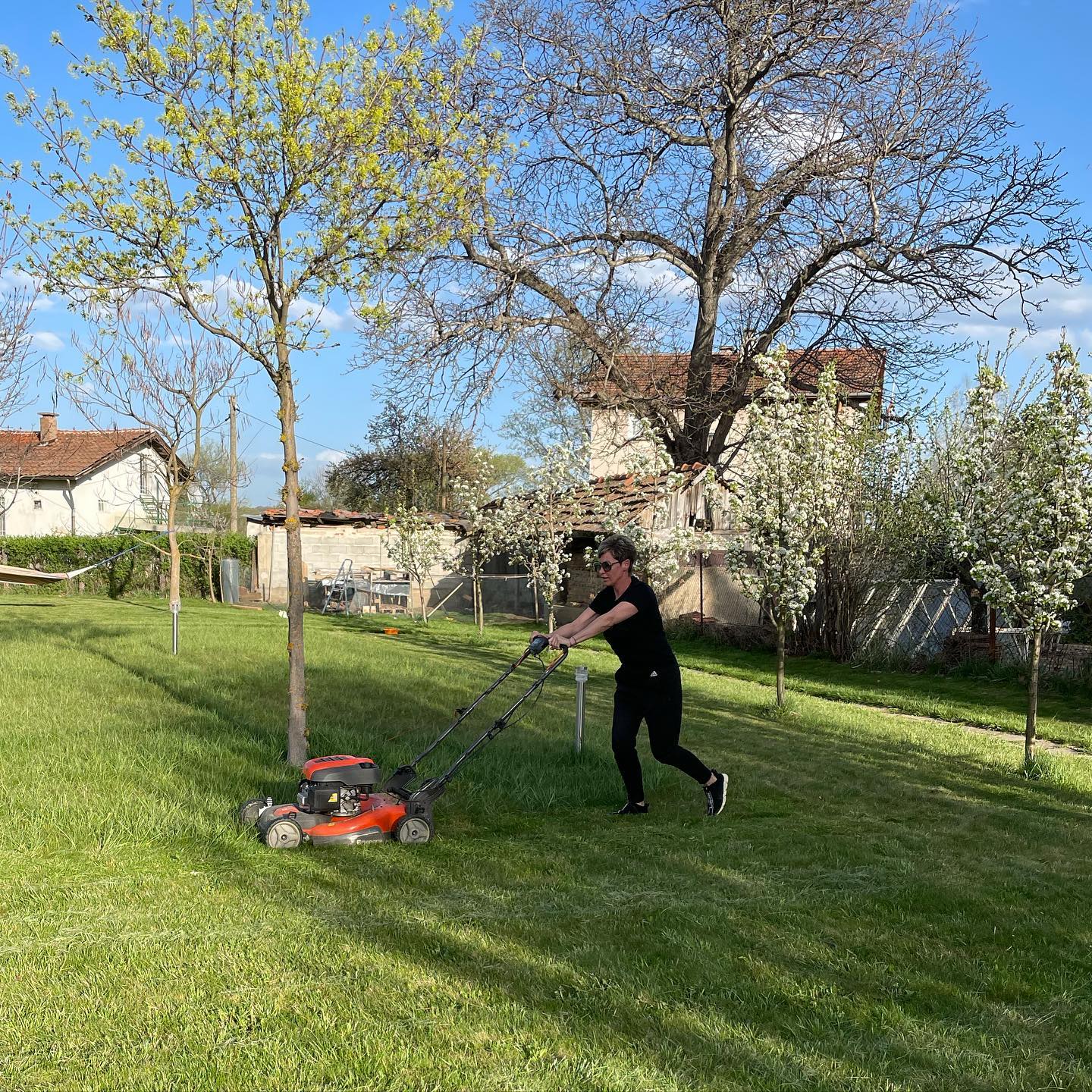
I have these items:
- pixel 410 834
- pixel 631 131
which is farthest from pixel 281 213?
pixel 631 131

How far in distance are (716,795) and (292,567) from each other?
3.37m

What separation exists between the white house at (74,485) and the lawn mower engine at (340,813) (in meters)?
41.7

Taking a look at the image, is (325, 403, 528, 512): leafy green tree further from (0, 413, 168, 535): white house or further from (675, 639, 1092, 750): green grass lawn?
(675, 639, 1092, 750): green grass lawn

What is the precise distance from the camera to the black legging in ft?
23.8

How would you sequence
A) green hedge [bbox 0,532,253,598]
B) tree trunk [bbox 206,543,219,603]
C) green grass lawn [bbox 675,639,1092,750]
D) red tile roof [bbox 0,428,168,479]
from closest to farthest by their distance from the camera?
green grass lawn [bbox 675,639,1092,750]
tree trunk [bbox 206,543,219,603]
green hedge [bbox 0,532,253,598]
red tile roof [bbox 0,428,168,479]

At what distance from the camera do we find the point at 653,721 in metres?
7.28

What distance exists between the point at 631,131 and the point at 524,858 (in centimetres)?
1662

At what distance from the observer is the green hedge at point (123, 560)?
114 feet

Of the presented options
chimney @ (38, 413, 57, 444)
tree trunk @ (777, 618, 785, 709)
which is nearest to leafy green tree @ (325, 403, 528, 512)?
chimney @ (38, 413, 57, 444)

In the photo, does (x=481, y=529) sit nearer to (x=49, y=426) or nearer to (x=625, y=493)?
(x=625, y=493)

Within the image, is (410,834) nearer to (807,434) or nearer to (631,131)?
(807,434)

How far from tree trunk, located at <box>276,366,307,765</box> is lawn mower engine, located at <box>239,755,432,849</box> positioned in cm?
148

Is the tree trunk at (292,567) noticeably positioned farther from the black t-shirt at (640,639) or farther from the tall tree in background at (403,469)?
the tall tree in background at (403,469)

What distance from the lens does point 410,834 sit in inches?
251
